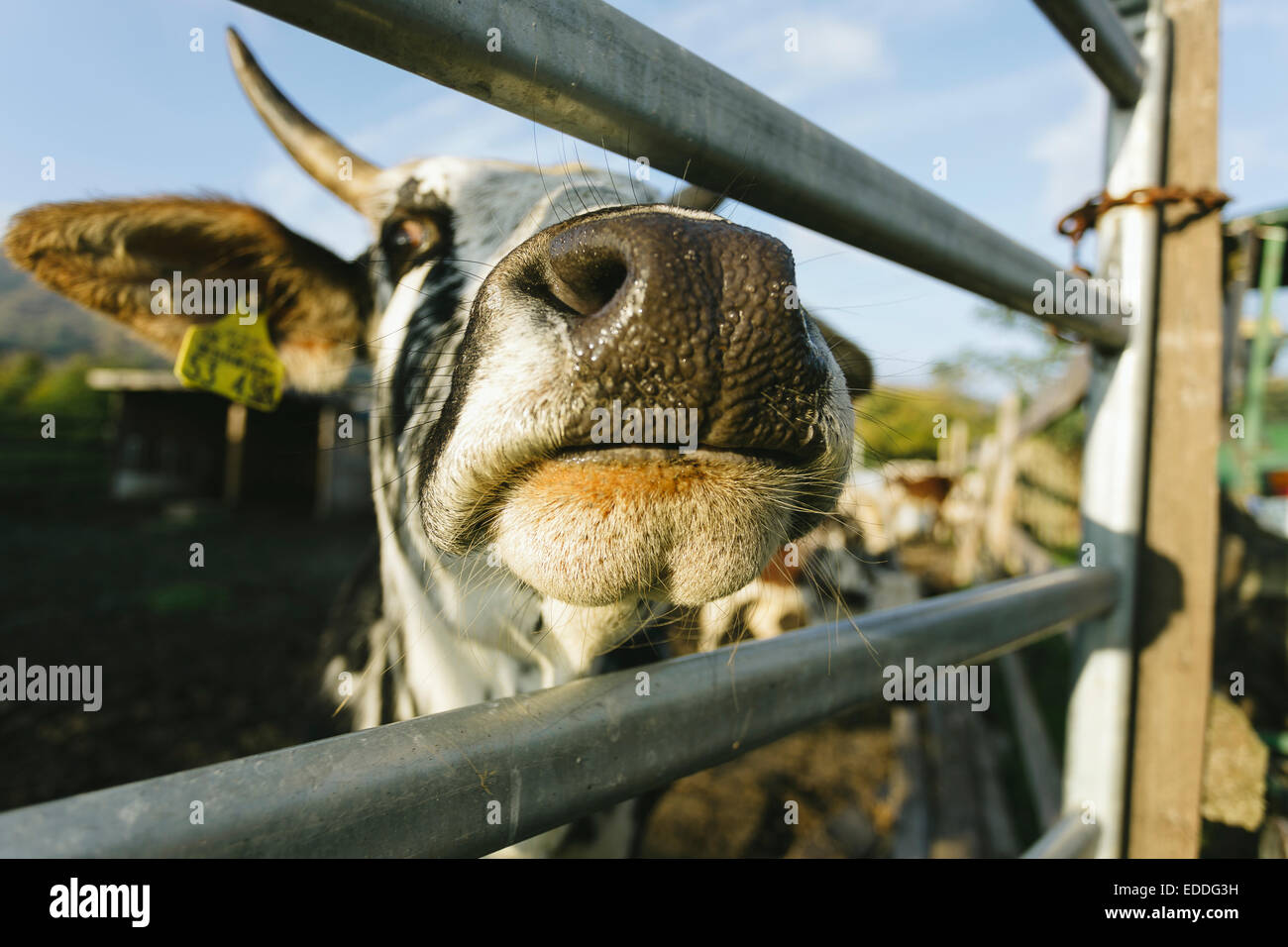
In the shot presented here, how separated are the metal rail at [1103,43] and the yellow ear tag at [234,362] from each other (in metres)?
2.00

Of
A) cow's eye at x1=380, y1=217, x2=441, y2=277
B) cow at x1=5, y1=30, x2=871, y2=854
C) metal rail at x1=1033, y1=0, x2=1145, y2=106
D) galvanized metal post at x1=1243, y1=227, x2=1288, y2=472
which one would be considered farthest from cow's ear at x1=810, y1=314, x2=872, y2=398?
galvanized metal post at x1=1243, y1=227, x2=1288, y2=472

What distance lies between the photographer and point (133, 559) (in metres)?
9.80

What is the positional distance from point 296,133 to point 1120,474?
2393 mm

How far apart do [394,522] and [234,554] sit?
33.8 feet

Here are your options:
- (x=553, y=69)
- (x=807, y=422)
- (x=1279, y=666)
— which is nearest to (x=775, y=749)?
(x=1279, y=666)

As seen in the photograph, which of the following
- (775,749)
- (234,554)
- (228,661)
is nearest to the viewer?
(775,749)

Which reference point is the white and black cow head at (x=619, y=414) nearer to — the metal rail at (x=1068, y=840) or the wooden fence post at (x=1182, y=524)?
the metal rail at (x=1068, y=840)

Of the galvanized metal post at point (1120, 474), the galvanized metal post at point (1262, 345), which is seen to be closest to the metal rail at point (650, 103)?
the galvanized metal post at point (1120, 474)

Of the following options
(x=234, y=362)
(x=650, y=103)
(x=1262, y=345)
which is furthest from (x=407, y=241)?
(x=1262, y=345)

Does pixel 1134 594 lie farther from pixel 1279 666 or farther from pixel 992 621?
pixel 1279 666

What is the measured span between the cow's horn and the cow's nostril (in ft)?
5.19

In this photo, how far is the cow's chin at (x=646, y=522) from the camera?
35.6 inches

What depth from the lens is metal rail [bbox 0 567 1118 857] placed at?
527mm

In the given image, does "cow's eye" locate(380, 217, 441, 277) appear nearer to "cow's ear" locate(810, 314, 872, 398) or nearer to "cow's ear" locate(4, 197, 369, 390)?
"cow's ear" locate(4, 197, 369, 390)
